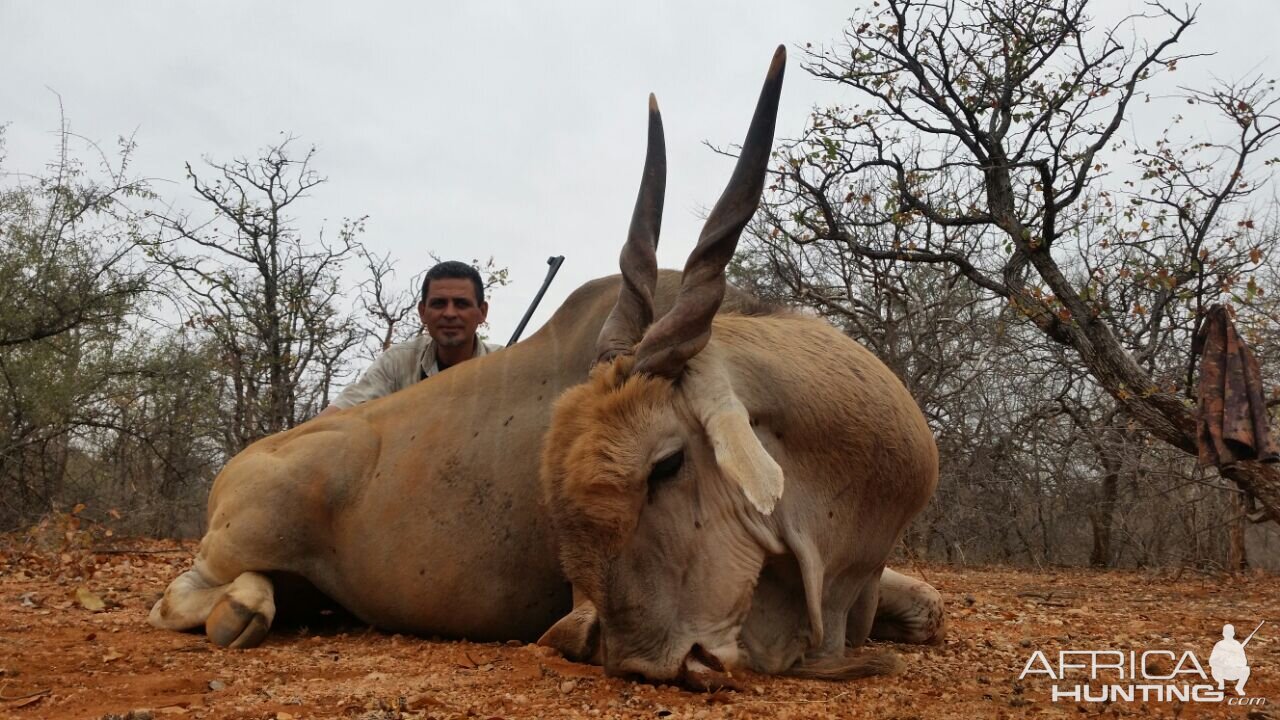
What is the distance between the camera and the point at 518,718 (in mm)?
2426

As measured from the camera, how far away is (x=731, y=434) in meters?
2.65

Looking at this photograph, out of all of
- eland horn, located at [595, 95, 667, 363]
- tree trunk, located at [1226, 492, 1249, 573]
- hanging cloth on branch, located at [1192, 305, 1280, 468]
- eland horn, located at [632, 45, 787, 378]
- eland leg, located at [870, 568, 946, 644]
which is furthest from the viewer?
tree trunk, located at [1226, 492, 1249, 573]

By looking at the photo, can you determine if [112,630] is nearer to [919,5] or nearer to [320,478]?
[320,478]

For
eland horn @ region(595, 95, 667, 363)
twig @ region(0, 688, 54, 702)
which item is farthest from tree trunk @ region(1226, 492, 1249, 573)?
twig @ region(0, 688, 54, 702)

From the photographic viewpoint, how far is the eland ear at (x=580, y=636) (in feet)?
10.1

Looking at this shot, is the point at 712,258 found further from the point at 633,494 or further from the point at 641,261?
the point at 633,494

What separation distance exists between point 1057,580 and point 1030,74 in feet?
13.2

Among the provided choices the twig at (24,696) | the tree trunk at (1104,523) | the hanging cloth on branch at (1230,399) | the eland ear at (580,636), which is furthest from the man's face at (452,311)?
the tree trunk at (1104,523)

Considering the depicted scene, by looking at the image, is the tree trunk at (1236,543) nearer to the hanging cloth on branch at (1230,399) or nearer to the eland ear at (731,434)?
the hanging cloth on branch at (1230,399)

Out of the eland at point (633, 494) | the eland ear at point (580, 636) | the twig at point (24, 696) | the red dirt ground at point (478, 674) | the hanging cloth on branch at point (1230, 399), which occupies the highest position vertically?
the hanging cloth on branch at point (1230, 399)

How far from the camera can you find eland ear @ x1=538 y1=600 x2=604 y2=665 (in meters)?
3.07

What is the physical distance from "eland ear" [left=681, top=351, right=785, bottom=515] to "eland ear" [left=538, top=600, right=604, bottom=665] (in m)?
0.71

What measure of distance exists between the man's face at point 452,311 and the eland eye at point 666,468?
3380 mm

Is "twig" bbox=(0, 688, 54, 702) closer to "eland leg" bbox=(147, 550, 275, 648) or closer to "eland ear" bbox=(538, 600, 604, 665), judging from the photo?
"eland leg" bbox=(147, 550, 275, 648)
